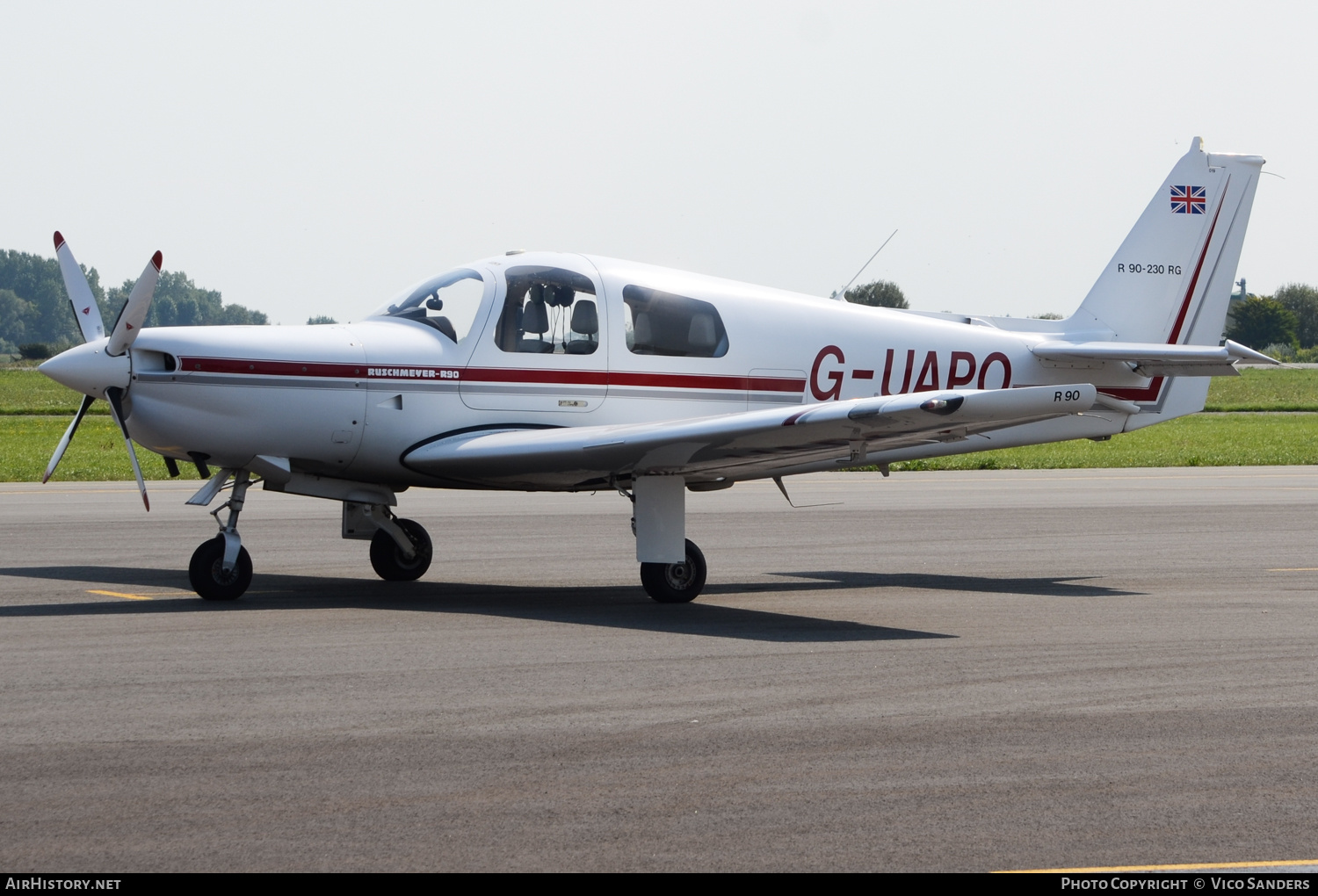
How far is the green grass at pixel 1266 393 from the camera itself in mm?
56188

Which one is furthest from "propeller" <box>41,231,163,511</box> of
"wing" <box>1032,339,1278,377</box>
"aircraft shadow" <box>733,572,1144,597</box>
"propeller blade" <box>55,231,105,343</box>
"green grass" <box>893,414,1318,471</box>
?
"green grass" <box>893,414,1318,471</box>

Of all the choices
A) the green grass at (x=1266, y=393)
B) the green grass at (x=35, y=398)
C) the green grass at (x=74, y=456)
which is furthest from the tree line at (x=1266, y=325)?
the green grass at (x=74, y=456)

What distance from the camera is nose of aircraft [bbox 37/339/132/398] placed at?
34.5ft

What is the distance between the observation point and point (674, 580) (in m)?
11.3

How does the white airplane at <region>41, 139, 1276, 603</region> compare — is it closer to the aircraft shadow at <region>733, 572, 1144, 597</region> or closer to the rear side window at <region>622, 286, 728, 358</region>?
the rear side window at <region>622, 286, 728, 358</region>

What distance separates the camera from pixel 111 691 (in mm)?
7359

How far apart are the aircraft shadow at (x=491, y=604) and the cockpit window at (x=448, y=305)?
2169mm

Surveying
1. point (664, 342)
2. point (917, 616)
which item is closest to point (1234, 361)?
point (917, 616)

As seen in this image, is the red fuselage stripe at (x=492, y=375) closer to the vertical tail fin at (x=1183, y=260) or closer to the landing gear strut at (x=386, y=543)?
the landing gear strut at (x=386, y=543)

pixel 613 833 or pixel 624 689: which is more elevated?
pixel 613 833

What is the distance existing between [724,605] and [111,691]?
16.8ft

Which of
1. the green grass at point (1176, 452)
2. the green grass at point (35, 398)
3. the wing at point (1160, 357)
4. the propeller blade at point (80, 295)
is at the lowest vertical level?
the green grass at point (35, 398)

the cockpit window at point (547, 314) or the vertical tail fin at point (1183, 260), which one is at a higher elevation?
the vertical tail fin at point (1183, 260)
